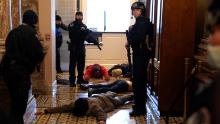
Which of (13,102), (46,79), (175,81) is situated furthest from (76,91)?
(13,102)

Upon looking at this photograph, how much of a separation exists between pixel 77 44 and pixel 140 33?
2.73 m

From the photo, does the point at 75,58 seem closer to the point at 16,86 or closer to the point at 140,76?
the point at 140,76

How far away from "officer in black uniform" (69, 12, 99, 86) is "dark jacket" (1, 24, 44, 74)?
3.41 m

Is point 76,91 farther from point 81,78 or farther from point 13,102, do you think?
point 13,102

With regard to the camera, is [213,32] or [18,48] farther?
[18,48]

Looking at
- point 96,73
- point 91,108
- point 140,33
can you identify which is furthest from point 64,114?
point 96,73

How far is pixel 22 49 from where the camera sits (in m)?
3.66

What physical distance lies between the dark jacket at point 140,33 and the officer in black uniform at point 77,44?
8.04ft

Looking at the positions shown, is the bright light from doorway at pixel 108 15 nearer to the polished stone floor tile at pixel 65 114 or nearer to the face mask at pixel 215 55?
the polished stone floor tile at pixel 65 114

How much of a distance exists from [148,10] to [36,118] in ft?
9.71

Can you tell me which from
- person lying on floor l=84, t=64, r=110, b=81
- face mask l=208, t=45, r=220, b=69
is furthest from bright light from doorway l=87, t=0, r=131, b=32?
face mask l=208, t=45, r=220, b=69

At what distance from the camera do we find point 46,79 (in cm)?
648

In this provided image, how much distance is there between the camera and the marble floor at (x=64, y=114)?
468cm

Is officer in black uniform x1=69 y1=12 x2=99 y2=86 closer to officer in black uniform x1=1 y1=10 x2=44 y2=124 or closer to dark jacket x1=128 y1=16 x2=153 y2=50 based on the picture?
dark jacket x1=128 y1=16 x2=153 y2=50
